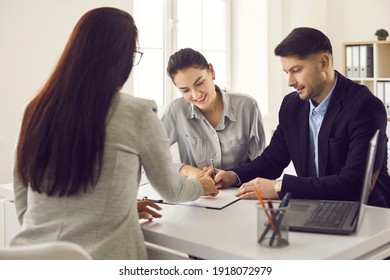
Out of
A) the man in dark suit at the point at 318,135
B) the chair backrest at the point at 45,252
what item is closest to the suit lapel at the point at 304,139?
the man in dark suit at the point at 318,135

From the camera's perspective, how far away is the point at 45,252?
90cm

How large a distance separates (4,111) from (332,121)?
1981 mm

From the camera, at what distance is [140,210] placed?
1497mm

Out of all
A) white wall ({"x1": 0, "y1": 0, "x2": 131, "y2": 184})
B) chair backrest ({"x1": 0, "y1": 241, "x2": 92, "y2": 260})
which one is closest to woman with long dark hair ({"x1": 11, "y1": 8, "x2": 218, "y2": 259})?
chair backrest ({"x1": 0, "y1": 241, "x2": 92, "y2": 260})

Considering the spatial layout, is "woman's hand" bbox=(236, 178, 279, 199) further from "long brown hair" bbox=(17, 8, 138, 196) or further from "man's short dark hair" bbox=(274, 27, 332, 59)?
"long brown hair" bbox=(17, 8, 138, 196)

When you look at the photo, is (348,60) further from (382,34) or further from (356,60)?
(382,34)

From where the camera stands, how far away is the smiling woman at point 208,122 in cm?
225

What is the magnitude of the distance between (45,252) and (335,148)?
1208 millimetres

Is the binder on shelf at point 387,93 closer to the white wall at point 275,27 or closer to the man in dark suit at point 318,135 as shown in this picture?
the white wall at point 275,27

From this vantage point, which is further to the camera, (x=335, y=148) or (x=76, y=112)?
(x=335, y=148)

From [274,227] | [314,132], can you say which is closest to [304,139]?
[314,132]

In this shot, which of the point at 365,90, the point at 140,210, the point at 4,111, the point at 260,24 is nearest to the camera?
the point at 140,210
